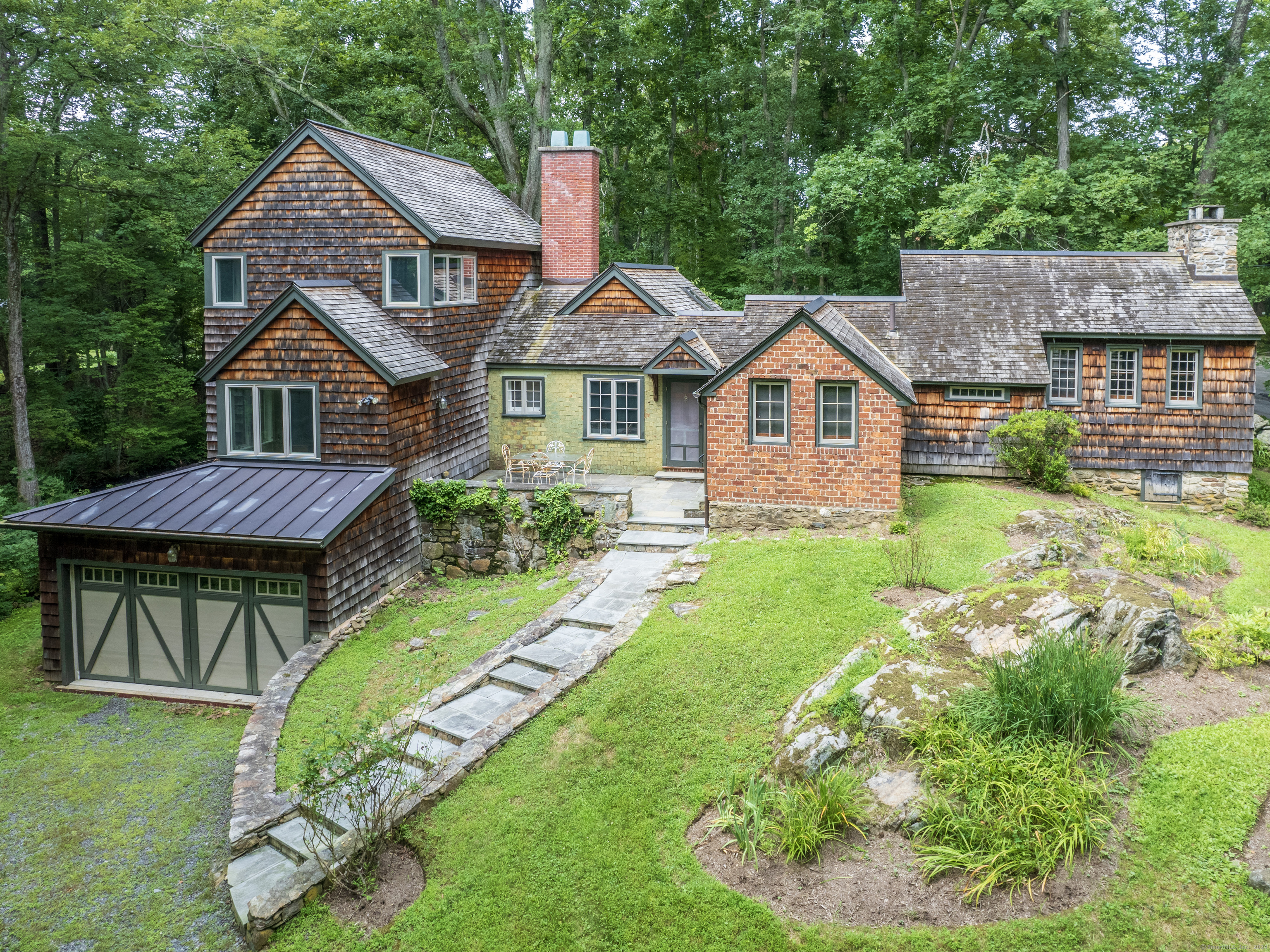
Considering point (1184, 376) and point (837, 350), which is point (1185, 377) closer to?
point (1184, 376)

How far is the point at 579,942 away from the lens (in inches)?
277

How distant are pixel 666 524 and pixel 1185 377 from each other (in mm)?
11449

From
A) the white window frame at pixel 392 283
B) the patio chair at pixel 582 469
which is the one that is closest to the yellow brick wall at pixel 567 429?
the patio chair at pixel 582 469

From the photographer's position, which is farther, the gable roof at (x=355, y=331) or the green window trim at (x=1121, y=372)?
the green window trim at (x=1121, y=372)

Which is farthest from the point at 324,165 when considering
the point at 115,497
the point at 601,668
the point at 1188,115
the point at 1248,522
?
the point at 1188,115

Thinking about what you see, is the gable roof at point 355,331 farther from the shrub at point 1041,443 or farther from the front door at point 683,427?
the shrub at point 1041,443

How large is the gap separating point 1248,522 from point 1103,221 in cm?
1079

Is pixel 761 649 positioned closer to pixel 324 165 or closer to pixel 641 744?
pixel 641 744

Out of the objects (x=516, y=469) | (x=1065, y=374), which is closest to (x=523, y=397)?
(x=516, y=469)

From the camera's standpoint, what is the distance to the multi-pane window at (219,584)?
14.7m

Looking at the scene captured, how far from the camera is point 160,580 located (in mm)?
14906

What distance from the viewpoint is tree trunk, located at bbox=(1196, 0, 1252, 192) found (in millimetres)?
25484

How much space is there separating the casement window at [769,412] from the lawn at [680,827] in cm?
476

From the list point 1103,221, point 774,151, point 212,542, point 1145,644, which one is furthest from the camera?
point 774,151
